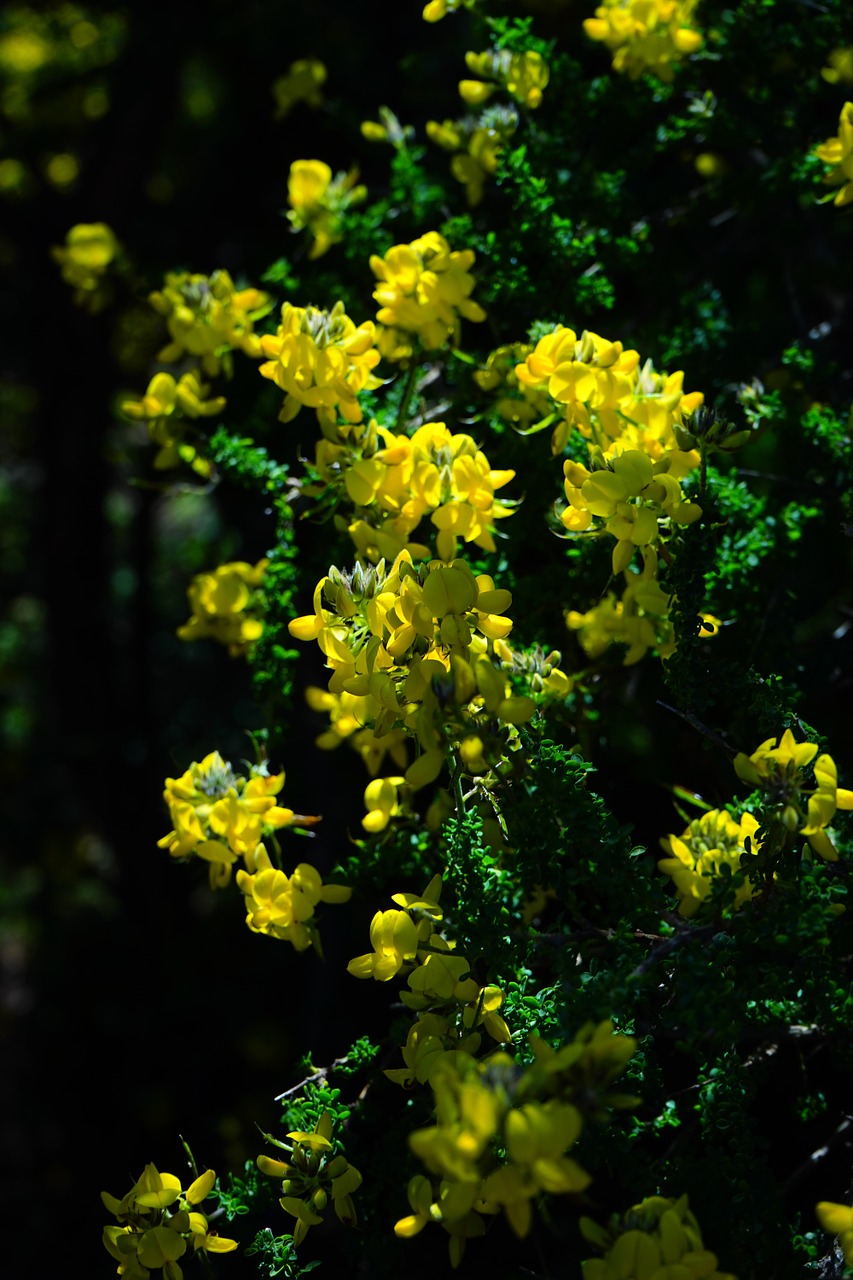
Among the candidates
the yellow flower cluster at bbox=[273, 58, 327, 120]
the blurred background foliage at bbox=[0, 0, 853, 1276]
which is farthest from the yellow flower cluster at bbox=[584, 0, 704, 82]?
the yellow flower cluster at bbox=[273, 58, 327, 120]

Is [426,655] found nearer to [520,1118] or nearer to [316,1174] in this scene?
[520,1118]

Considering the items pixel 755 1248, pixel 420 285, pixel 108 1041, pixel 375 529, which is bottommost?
pixel 108 1041

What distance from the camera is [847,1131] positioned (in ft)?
3.77

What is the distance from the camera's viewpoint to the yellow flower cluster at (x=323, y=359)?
1.11 m

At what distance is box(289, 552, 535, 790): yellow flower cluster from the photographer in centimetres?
85

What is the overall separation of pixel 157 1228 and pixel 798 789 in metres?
0.71

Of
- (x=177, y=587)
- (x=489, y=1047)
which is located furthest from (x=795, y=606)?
(x=177, y=587)

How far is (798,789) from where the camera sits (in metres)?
0.90

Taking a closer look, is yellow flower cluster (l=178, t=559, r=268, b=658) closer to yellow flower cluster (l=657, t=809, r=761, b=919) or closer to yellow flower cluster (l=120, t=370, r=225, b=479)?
yellow flower cluster (l=120, t=370, r=225, b=479)

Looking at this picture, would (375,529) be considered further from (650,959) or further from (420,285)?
(650,959)

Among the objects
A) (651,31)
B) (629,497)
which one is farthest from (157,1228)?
(651,31)

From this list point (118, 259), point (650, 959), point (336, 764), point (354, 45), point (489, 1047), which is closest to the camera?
point (650, 959)

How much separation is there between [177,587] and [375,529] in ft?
9.45

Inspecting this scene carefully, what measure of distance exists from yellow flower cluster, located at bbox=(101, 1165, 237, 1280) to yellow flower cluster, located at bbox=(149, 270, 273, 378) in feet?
3.23
